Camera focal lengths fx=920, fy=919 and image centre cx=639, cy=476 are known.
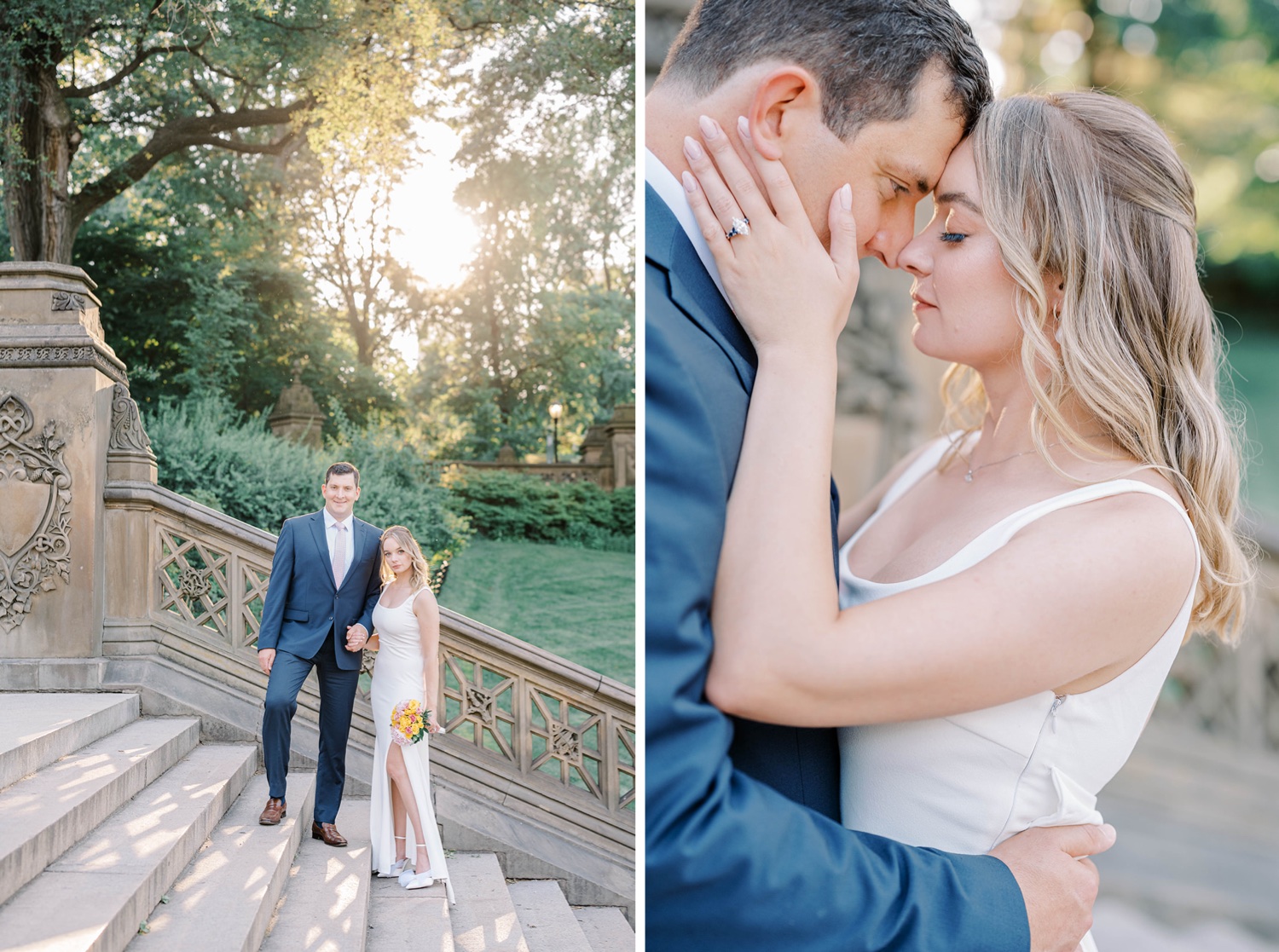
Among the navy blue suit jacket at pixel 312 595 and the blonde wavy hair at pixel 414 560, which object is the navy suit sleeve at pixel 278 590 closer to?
the navy blue suit jacket at pixel 312 595

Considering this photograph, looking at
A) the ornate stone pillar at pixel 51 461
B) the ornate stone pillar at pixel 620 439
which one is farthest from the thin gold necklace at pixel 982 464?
the ornate stone pillar at pixel 620 439

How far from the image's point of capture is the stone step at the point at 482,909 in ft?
11.5

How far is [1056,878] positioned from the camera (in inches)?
48.0

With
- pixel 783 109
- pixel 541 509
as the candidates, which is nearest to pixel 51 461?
pixel 541 509

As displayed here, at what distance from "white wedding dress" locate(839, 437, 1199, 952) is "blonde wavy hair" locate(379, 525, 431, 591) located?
107 inches

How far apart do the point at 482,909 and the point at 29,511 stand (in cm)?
236

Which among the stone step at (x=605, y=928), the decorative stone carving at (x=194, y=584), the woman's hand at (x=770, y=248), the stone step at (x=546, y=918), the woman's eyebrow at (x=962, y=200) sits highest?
the woman's eyebrow at (x=962, y=200)

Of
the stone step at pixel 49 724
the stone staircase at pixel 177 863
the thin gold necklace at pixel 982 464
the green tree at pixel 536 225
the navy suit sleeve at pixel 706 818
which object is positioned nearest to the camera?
the navy suit sleeve at pixel 706 818

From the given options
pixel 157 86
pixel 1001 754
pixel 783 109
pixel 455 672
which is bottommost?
pixel 455 672

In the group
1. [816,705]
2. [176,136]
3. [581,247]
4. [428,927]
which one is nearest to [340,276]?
[176,136]

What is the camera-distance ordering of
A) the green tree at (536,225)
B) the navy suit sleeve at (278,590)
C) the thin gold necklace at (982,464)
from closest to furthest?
the thin gold necklace at (982,464) < the navy suit sleeve at (278,590) < the green tree at (536,225)

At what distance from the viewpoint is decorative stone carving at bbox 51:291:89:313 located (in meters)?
3.49

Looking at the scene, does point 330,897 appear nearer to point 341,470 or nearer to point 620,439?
point 341,470

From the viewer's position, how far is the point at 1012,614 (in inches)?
42.8
